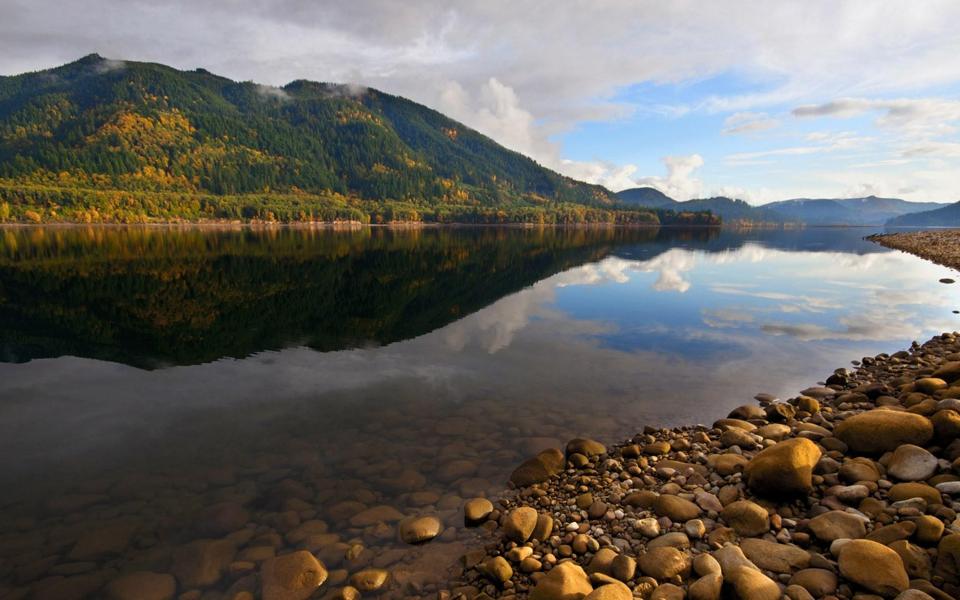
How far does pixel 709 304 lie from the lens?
4366cm

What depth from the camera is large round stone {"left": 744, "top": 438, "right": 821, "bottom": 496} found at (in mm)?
11297

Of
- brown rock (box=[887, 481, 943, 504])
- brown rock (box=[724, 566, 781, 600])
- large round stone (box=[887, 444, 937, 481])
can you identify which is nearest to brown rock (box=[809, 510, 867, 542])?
brown rock (box=[887, 481, 943, 504])

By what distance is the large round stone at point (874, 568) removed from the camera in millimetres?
7906

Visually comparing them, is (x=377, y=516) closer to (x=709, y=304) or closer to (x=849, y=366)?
(x=849, y=366)

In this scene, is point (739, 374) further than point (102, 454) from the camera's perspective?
Yes

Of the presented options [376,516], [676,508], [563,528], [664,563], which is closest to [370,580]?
[376,516]

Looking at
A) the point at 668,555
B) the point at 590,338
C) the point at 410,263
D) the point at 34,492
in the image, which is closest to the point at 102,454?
the point at 34,492

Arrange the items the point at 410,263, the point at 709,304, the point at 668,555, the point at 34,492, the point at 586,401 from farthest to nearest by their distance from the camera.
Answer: the point at 410,263, the point at 709,304, the point at 586,401, the point at 34,492, the point at 668,555

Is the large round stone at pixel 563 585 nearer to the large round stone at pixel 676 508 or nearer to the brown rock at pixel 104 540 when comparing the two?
the large round stone at pixel 676 508

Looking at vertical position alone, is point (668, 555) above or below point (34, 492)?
above

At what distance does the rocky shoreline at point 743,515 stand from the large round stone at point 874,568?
0.02 metres

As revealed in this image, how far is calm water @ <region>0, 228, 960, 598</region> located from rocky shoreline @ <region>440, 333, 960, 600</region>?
1748 mm

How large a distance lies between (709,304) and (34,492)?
152 feet

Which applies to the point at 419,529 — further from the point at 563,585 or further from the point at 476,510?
the point at 563,585
